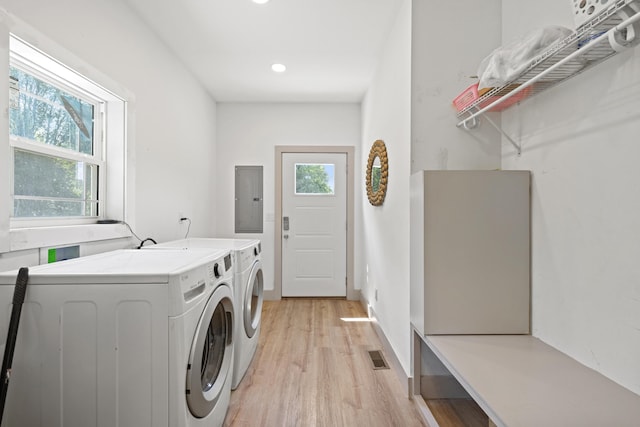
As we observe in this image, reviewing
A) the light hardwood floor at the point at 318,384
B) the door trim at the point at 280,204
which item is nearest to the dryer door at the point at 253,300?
the light hardwood floor at the point at 318,384

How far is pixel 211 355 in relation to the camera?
5.50ft

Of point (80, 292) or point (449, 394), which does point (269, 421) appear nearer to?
point (449, 394)

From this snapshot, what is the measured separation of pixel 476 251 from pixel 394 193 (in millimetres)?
827

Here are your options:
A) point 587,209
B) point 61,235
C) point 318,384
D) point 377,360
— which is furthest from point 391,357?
point 61,235

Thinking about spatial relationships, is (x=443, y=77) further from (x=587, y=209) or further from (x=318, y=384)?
(x=318, y=384)

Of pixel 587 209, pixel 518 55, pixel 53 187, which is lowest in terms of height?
pixel 587 209

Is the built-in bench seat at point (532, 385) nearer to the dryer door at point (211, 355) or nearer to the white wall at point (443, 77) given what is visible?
the white wall at point (443, 77)

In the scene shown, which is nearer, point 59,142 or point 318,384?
point 59,142

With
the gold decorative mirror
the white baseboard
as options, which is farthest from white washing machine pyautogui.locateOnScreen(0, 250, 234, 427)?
the gold decorative mirror

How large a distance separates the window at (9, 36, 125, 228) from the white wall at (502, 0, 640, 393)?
2313 millimetres

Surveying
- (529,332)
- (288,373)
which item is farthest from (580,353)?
(288,373)

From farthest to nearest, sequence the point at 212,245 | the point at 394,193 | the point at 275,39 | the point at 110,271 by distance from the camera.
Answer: the point at 275,39, the point at 394,193, the point at 212,245, the point at 110,271

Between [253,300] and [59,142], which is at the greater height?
[59,142]

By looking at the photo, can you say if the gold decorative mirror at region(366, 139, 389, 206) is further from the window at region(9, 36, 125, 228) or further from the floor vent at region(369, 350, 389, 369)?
the window at region(9, 36, 125, 228)
